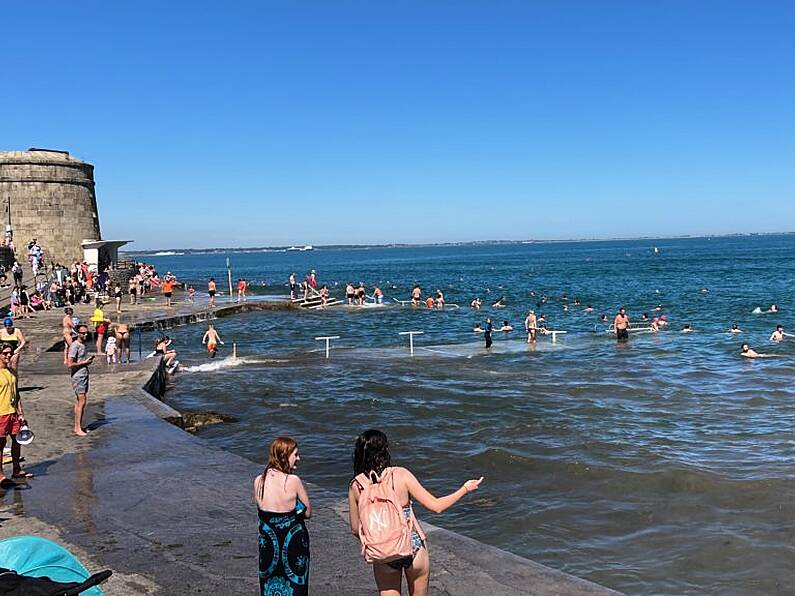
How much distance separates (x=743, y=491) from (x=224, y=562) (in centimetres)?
733

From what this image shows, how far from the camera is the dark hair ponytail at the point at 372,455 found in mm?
4199

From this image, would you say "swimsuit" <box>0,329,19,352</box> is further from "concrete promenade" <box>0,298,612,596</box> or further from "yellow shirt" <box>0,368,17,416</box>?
"yellow shirt" <box>0,368,17,416</box>

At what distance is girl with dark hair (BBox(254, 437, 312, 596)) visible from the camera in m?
4.49

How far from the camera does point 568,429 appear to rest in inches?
537

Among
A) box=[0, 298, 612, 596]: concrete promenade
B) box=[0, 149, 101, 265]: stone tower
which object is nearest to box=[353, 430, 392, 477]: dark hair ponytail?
box=[0, 298, 612, 596]: concrete promenade

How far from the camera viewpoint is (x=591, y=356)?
961 inches

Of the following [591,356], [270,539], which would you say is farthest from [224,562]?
[591,356]

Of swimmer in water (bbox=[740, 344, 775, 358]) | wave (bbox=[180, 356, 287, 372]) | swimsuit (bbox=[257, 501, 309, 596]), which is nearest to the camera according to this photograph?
swimsuit (bbox=[257, 501, 309, 596])

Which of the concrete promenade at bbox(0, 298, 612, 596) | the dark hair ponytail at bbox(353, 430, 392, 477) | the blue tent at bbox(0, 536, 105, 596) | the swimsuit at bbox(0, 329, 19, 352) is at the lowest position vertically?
the concrete promenade at bbox(0, 298, 612, 596)

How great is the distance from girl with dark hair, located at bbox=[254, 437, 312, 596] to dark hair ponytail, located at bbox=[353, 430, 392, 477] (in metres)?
0.54

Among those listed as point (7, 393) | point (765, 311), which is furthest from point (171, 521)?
point (765, 311)

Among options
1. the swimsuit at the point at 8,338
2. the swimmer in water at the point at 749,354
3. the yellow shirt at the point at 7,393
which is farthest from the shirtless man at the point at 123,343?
the swimmer in water at the point at 749,354

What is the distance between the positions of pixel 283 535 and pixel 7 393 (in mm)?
5080

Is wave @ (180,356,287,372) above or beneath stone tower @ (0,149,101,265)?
beneath
